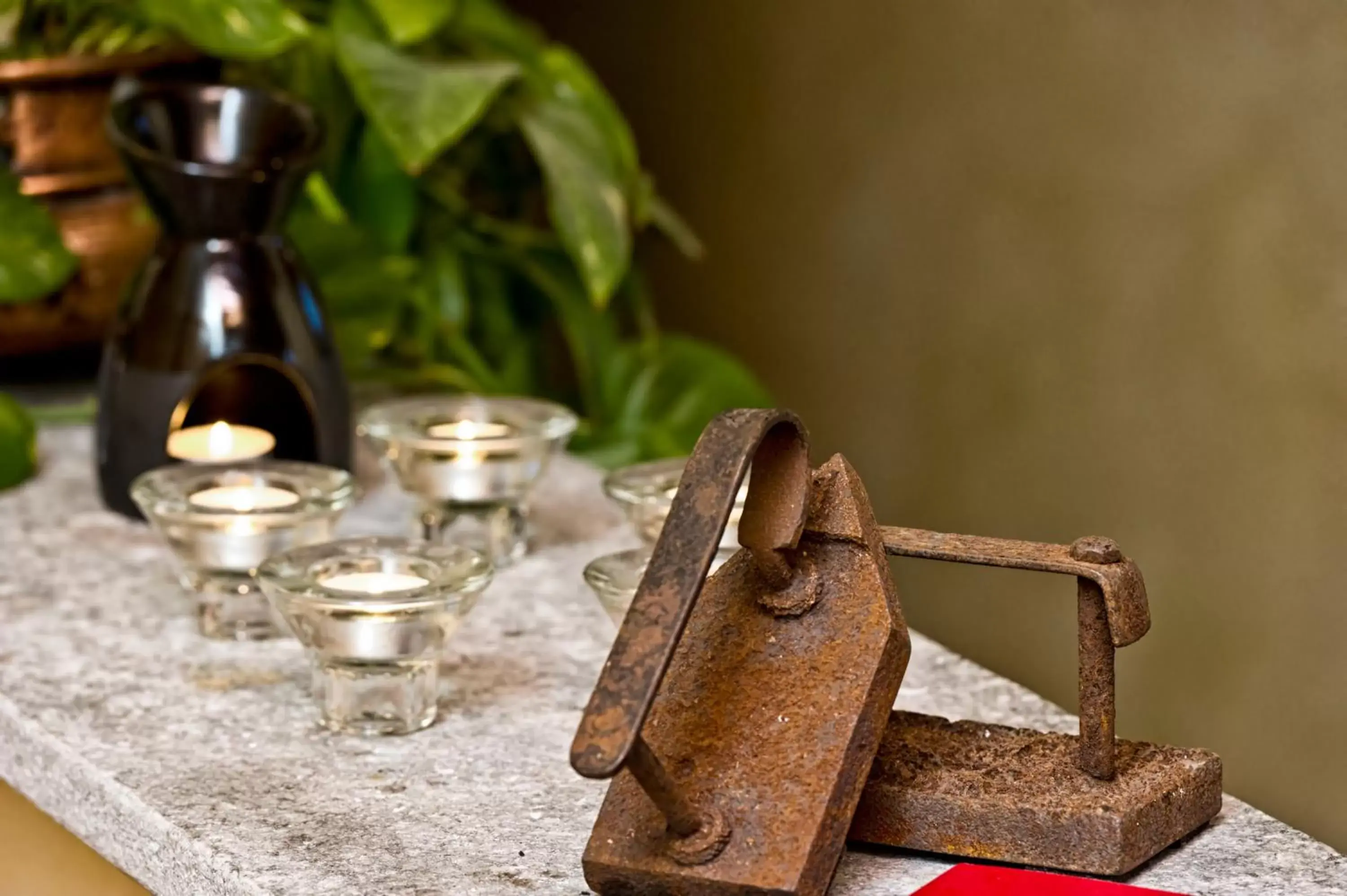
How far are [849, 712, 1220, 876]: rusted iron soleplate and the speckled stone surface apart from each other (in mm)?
19

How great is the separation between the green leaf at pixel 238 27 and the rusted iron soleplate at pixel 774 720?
2.97 feet

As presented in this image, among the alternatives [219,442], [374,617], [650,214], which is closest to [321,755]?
[374,617]

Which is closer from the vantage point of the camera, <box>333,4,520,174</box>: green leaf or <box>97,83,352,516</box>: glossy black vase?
<box>97,83,352,516</box>: glossy black vase

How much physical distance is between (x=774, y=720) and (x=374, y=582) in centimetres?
29

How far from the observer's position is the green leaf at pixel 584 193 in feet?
5.42

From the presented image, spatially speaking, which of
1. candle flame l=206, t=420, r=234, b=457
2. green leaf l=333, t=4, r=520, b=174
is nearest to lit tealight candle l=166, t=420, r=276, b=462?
candle flame l=206, t=420, r=234, b=457

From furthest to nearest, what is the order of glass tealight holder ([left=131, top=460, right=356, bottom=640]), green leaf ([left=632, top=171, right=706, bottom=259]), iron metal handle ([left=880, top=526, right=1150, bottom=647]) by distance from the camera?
green leaf ([left=632, top=171, right=706, bottom=259]) → glass tealight holder ([left=131, top=460, right=356, bottom=640]) → iron metal handle ([left=880, top=526, right=1150, bottom=647])

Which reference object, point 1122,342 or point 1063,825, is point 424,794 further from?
point 1122,342

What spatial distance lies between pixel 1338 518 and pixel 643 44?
1.42 metres

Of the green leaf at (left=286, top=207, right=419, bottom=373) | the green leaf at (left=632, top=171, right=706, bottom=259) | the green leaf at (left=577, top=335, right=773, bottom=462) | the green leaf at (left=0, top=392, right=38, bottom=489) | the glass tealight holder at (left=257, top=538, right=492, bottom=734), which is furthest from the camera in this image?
the green leaf at (left=632, top=171, right=706, bottom=259)

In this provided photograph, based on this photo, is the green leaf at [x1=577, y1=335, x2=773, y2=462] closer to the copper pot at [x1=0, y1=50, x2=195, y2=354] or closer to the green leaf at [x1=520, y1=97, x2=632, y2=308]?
the green leaf at [x1=520, y1=97, x2=632, y2=308]

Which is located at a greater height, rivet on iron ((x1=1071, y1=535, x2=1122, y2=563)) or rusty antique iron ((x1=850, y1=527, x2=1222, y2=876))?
rivet on iron ((x1=1071, y1=535, x2=1122, y2=563))

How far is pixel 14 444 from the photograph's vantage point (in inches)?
53.2

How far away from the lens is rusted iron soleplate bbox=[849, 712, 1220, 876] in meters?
0.68
